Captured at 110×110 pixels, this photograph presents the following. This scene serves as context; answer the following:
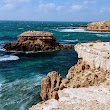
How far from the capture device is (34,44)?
7631 centimetres

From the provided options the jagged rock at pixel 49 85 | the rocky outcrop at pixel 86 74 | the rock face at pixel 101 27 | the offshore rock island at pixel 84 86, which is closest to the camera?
the offshore rock island at pixel 84 86

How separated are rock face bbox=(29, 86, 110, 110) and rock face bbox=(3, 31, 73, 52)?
52199 mm

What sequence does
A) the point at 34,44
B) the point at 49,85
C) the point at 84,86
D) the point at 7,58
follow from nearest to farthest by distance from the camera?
1. the point at 84,86
2. the point at 49,85
3. the point at 7,58
4. the point at 34,44

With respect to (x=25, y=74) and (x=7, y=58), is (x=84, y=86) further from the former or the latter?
(x=7, y=58)

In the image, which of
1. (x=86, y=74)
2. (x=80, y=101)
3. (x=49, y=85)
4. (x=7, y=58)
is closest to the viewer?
(x=80, y=101)

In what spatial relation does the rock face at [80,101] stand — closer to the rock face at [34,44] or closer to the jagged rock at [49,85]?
the jagged rock at [49,85]

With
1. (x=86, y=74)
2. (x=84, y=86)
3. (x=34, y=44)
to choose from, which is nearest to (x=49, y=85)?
(x=86, y=74)

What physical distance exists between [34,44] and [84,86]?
A: 49695 mm

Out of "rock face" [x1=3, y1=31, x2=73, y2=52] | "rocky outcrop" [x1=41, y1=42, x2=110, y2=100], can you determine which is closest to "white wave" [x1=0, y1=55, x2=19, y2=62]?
"rock face" [x1=3, y1=31, x2=73, y2=52]

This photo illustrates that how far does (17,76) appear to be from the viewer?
1730 inches

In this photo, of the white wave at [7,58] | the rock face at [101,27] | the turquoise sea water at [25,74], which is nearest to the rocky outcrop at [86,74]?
the turquoise sea water at [25,74]

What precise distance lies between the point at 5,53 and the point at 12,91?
36.5 meters

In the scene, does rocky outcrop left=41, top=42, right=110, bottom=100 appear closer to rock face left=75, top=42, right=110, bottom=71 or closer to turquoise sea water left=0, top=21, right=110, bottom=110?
rock face left=75, top=42, right=110, bottom=71

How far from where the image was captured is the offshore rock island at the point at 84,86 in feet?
68.2
